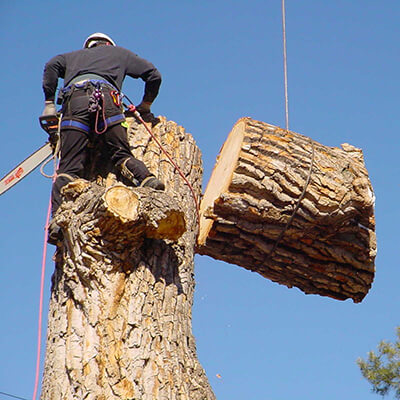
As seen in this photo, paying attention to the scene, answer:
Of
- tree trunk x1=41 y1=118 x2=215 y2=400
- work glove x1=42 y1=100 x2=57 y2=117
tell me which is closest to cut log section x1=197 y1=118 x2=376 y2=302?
tree trunk x1=41 y1=118 x2=215 y2=400

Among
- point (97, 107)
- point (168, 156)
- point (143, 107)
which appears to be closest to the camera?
point (97, 107)

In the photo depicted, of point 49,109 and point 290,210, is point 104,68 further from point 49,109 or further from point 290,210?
point 290,210

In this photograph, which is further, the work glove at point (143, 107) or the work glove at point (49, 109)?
the work glove at point (143, 107)

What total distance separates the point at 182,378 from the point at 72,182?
4.28ft

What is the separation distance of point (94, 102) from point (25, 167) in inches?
47.1

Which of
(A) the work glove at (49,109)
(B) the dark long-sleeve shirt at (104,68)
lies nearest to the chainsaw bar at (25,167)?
(A) the work glove at (49,109)

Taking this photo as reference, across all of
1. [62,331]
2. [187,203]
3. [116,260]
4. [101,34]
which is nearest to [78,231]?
[116,260]

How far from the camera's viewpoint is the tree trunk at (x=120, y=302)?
13.4 feet

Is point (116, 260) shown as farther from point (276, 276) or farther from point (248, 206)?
point (276, 276)

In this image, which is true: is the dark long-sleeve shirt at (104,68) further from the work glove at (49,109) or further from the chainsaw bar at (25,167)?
the chainsaw bar at (25,167)

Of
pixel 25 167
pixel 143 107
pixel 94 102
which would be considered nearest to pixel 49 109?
pixel 94 102

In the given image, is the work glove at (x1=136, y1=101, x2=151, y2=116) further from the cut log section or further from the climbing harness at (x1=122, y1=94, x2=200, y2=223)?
the cut log section

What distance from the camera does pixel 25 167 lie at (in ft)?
19.5

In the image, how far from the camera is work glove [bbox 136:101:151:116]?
17.8 feet
